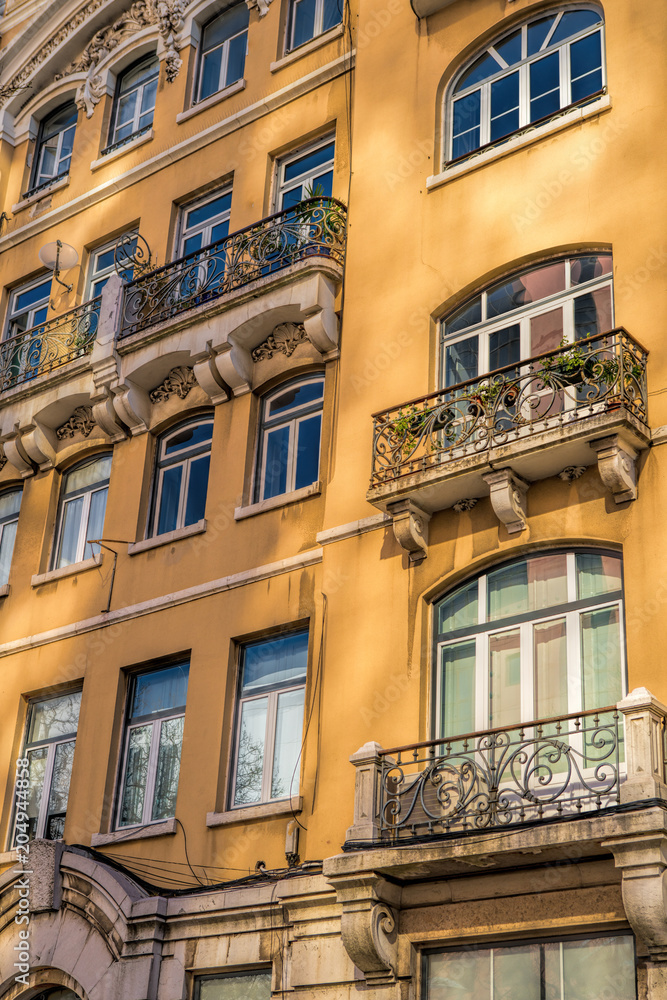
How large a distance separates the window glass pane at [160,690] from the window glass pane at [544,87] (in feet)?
29.3

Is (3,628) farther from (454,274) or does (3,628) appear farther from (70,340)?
(454,274)

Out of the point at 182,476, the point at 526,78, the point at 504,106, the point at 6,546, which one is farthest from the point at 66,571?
the point at 526,78

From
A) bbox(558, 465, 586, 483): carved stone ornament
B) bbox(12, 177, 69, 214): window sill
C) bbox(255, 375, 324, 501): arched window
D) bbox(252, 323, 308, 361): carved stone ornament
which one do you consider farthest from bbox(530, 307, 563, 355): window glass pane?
bbox(12, 177, 69, 214): window sill

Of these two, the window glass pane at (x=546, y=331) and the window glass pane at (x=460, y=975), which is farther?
the window glass pane at (x=546, y=331)

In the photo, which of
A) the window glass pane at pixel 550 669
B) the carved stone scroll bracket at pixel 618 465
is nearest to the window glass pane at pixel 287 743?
the window glass pane at pixel 550 669

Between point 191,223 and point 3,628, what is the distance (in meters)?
7.48

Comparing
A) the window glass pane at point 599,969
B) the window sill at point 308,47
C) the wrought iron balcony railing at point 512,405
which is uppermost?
the window sill at point 308,47

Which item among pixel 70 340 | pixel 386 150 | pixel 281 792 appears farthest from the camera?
pixel 70 340

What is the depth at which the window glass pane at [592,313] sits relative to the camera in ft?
48.8

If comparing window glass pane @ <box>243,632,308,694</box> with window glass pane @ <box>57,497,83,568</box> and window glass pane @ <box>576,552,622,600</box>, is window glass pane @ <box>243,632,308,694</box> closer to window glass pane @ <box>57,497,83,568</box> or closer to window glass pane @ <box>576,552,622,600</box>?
window glass pane @ <box>576,552,622,600</box>

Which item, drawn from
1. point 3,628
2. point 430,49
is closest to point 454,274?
point 430,49

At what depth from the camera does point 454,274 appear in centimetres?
1631

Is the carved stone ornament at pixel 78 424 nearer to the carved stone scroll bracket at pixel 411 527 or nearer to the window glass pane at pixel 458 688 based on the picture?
the carved stone scroll bracket at pixel 411 527

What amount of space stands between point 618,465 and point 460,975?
548cm
